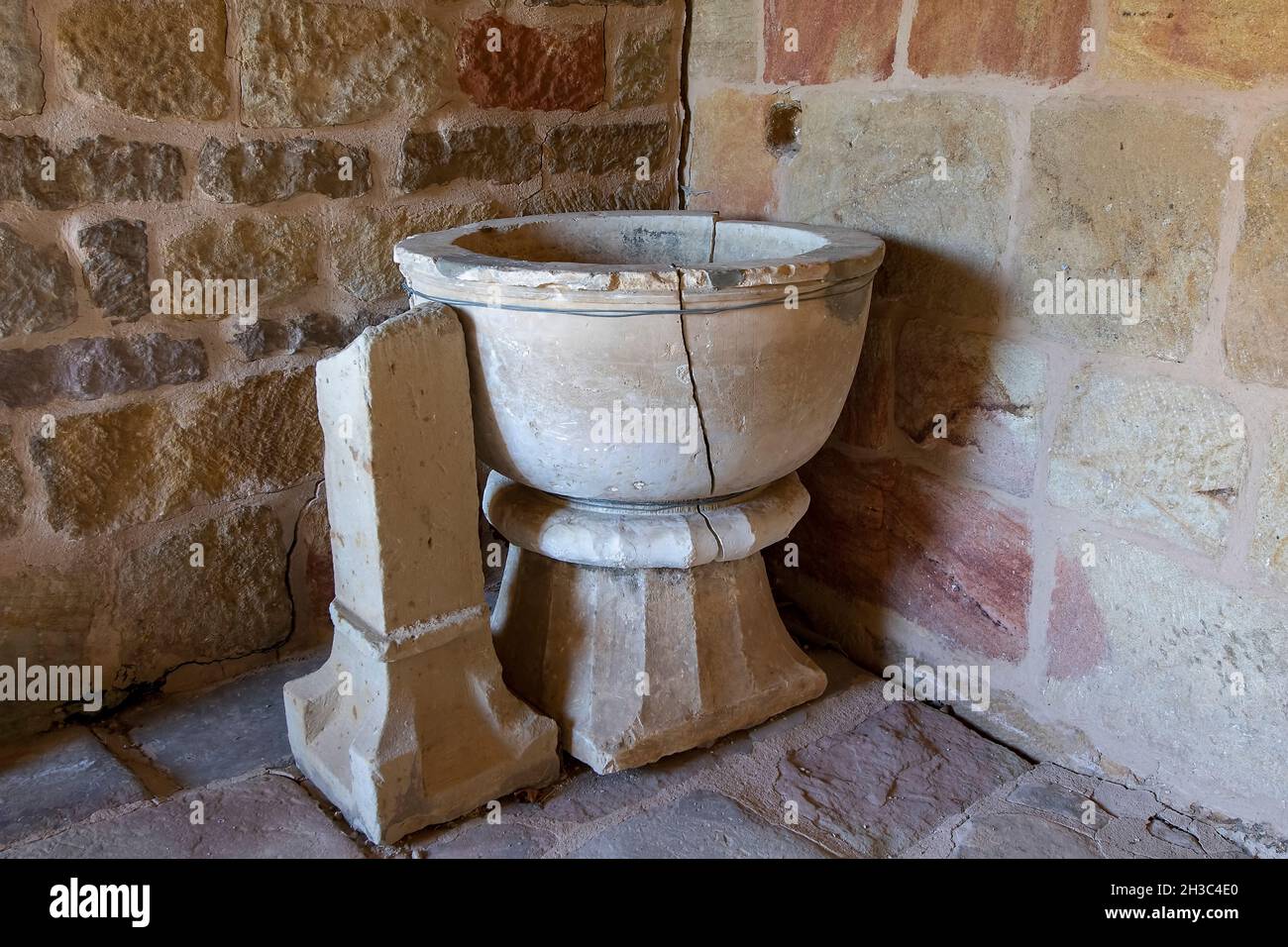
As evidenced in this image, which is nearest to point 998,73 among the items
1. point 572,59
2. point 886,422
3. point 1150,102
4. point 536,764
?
point 1150,102

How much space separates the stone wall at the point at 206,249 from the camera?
5.63 feet

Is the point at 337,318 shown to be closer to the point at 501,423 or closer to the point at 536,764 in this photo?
the point at 501,423

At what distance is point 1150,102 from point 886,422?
697 millimetres

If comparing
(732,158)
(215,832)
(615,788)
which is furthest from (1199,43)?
(215,832)

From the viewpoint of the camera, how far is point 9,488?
68.5 inches

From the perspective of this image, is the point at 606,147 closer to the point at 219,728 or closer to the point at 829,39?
the point at 829,39

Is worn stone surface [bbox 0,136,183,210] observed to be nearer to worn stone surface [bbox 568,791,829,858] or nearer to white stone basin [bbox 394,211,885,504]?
white stone basin [bbox 394,211,885,504]

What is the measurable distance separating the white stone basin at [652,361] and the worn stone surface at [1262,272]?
1.65 ft

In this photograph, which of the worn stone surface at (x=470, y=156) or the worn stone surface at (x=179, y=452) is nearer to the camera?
the worn stone surface at (x=179, y=452)

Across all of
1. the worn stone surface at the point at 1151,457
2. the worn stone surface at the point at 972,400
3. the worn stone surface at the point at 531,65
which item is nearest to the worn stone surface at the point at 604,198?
the worn stone surface at the point at 531,65

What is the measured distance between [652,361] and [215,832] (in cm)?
93

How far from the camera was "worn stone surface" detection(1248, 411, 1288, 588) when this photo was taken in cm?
147

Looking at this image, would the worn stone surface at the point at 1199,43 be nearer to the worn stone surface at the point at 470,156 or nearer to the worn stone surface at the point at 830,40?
the worn stone surface at the point at 830,40

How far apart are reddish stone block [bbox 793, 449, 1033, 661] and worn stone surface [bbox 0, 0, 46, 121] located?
148cm
